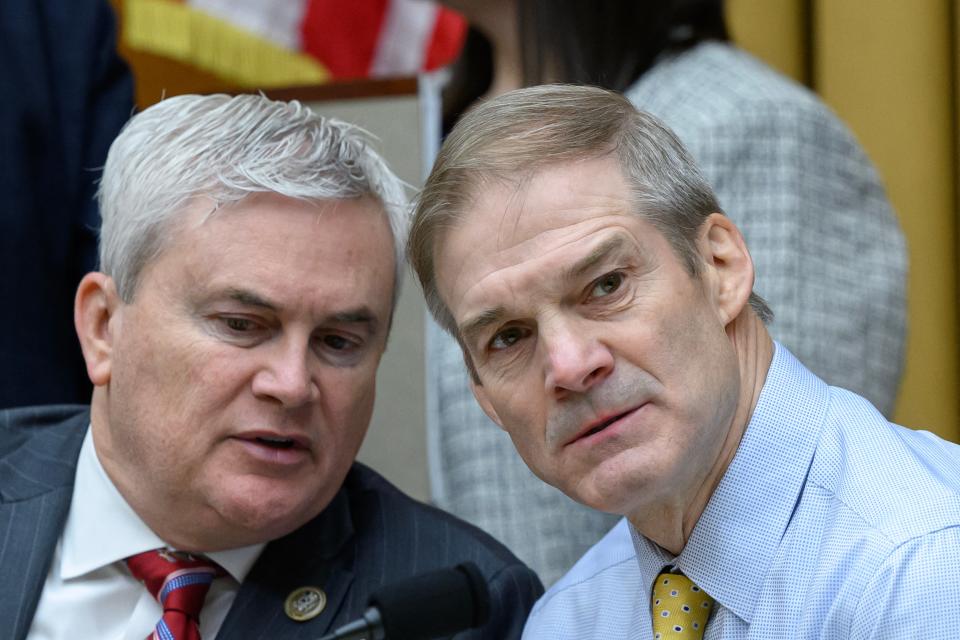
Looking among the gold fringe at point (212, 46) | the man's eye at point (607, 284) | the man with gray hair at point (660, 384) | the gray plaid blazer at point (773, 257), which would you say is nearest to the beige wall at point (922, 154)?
the gray plaid blazer at point (773, 257)

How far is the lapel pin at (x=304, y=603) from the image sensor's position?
2.32 metres

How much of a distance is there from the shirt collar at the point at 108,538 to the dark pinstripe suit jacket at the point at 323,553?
0.03 metres

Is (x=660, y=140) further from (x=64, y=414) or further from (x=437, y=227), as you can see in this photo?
(x=64, y=414)

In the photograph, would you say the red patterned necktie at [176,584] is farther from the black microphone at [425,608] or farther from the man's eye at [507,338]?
the man's eye at [507,338]

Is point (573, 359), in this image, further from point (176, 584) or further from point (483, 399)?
point (176, 584)

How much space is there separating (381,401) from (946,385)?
1296 millimetres

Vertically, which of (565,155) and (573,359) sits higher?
(565,155)

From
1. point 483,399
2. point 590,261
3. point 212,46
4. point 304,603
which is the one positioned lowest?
point 304,603

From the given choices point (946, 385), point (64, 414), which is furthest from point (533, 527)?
point (946, 385)

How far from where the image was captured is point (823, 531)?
1770mm

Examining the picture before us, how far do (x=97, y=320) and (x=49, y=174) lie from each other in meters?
0.64

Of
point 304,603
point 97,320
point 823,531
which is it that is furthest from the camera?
point 97,320

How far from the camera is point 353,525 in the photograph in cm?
249

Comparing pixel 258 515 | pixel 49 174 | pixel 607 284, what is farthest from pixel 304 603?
pixel 49 174
